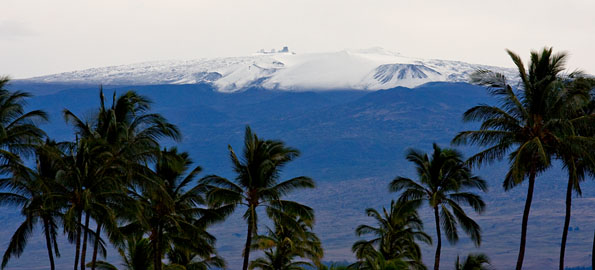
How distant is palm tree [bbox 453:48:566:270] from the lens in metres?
43.1

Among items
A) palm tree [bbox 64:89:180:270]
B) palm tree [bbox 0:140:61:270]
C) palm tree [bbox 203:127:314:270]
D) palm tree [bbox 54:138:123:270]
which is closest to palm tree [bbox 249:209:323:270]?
palm tree [bbox 203:127:314:270]

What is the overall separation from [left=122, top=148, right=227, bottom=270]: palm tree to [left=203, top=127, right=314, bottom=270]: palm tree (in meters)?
1.52

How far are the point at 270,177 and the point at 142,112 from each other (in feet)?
27.1

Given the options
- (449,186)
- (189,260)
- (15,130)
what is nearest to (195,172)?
(189,260)

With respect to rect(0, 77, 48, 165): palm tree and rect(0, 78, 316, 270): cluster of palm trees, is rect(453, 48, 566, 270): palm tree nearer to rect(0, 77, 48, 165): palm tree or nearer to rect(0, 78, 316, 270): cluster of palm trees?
rect(0, 78, 316, 270): cluster of palm trees

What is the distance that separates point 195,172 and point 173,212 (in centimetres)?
329

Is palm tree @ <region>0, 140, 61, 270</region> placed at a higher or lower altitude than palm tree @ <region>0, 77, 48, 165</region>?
lower

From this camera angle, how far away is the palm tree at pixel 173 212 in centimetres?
4931

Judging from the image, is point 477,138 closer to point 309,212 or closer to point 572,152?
point 572,152

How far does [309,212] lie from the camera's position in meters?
50.5

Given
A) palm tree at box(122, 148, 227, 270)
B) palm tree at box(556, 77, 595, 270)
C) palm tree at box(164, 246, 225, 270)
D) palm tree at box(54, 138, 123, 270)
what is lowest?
palm tree at box(164, 246, 225, 270)

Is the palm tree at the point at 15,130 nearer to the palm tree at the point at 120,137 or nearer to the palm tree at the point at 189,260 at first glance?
the palm tree at the point at 120,137

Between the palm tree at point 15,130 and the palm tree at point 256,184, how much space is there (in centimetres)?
984

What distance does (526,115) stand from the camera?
43719 mm
